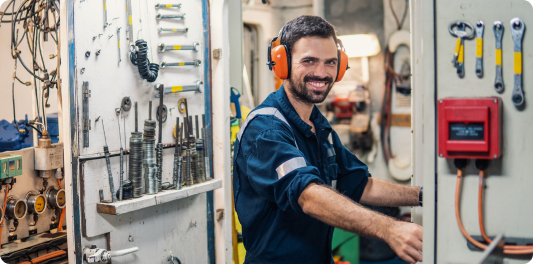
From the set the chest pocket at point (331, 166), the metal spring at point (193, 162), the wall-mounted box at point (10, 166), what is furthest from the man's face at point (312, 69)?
the wall-mounted box at point (10, 166)

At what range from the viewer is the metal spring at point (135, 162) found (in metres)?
2.12

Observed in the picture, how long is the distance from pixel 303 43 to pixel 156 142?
983 millimetres

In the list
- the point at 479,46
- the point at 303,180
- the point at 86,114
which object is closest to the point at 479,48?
the point at 479,46

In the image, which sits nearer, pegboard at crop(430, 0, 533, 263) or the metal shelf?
pegboard at crop(430, 0, 533, 263)

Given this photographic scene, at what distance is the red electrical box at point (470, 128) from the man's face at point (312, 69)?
35.7 inches

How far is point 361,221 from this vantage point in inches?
46.0

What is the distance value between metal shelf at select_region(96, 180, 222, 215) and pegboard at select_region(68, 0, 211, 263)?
0.09m

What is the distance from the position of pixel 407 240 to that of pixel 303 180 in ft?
1.11

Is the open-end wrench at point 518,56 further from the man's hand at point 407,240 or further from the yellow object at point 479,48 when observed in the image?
the man's hand at point 407,240

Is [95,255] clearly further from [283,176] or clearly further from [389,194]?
[389,194]

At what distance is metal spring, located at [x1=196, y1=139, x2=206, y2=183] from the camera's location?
249cm

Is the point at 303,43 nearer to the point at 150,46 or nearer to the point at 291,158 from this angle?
the point at 291,158

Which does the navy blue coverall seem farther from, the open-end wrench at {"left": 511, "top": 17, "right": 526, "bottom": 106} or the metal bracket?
the metal bracket

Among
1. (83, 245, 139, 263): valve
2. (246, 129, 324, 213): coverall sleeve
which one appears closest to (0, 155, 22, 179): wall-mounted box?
(83, 245, 139, 263): valve
